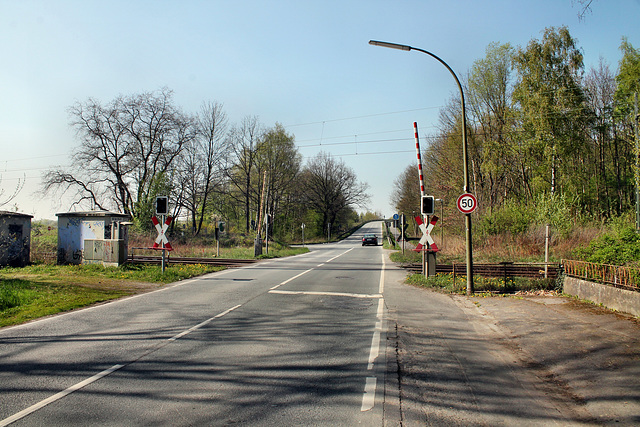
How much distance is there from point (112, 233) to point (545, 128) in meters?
28.3

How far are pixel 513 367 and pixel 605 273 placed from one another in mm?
5759

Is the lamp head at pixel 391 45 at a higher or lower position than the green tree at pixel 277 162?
lower

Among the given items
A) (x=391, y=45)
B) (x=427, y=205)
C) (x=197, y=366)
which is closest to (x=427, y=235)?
(x=427, y=205)

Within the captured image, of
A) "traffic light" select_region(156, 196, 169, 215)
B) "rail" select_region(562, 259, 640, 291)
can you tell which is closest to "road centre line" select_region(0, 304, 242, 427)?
"rail" select_region(562, 259, 640, 291)

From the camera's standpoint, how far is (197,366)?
5410 millimetres

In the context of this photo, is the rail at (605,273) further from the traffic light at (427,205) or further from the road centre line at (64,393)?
the road centre line at (64,393)

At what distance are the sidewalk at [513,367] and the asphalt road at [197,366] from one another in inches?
17.1

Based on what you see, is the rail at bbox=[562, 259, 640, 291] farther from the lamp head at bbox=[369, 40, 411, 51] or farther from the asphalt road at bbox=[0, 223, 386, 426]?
the lamp head at bbox=[369, 40, 411, 51]

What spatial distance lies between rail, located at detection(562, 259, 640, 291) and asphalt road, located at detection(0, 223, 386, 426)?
5223 millimetres

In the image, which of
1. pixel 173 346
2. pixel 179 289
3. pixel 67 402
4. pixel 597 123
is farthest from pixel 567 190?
pixel 67 402

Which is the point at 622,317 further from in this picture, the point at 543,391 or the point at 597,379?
the point at 543,391

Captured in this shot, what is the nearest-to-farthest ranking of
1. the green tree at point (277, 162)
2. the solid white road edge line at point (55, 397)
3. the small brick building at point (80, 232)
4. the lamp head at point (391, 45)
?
1. the solid white road edge line at point (55, 397)
2. the lamp head at point (391, 45)
3. the small brick building at point (80, 232)
4. the green tree at point (277, 162)

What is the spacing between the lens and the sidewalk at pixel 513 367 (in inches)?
166

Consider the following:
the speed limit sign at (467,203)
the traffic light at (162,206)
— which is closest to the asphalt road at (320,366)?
the speed limit sign at (467,203)
